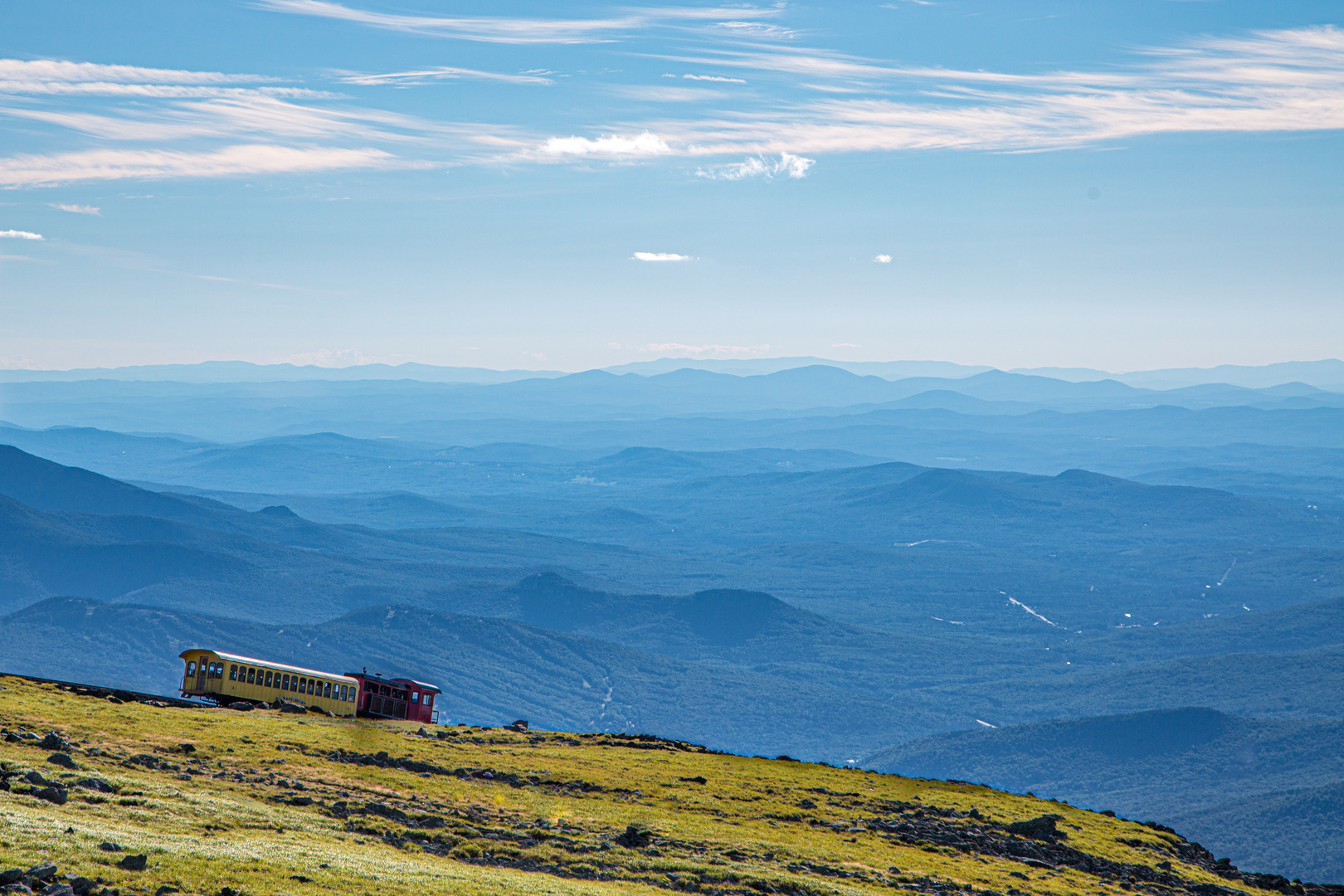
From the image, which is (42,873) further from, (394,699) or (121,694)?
(394,699)

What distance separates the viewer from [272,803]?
38.2 metres

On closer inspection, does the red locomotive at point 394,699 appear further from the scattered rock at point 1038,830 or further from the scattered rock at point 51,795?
the scattered rock at point 51,795

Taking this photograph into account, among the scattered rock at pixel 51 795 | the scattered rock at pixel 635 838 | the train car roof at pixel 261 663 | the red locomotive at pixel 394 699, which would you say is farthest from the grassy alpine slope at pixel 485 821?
the red locomotive at pixel 394 699

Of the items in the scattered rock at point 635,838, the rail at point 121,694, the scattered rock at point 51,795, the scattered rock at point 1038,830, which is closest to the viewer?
the scattered rock at point 51,795

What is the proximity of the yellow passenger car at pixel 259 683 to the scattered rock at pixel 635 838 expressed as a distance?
31052 millimetres

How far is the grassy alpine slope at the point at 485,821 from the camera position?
29.4 m

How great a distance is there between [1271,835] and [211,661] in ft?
606

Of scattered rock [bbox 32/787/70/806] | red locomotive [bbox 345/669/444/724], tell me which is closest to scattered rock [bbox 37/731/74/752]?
scattered rock [bbox 32/787/70/806]

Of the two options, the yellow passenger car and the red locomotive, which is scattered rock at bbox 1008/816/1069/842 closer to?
the red locomotive

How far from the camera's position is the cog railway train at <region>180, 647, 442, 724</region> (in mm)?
64062

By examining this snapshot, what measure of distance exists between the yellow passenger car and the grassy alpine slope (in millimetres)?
3890

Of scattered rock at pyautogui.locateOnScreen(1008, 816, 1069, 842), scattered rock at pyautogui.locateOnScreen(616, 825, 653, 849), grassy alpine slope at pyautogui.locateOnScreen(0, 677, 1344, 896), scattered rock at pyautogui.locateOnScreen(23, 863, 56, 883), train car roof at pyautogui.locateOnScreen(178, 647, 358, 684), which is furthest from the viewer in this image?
train car roof at pyautogui.locateOnScreen(178, 647, 358, 684)

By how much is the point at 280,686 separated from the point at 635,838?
34503mm

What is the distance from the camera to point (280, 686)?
6675 centimetres
